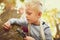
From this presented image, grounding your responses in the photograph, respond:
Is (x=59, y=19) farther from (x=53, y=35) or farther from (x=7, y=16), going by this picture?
(x=7, y=16)

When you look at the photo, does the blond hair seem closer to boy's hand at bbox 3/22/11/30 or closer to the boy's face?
the boy's face

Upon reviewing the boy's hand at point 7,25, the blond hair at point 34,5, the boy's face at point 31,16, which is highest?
the blond hair at point 34,5

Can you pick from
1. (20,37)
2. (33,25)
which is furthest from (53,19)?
(20,37)

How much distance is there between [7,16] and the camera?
1.16 m

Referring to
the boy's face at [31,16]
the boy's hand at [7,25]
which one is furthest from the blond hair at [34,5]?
the boy's hand at [7,25]

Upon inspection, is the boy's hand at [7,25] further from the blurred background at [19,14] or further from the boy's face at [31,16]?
the boy's face at [31,16]

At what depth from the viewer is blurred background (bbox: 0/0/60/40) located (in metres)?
1.14

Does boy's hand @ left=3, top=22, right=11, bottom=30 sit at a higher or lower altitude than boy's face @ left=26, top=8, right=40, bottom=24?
lower

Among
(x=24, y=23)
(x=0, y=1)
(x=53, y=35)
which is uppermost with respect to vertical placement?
(x=0, y=1)

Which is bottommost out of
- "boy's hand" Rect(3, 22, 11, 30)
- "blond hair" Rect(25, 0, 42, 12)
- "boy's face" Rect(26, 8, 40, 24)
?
"boy's hand" Rect(3, 22, 11, 30)

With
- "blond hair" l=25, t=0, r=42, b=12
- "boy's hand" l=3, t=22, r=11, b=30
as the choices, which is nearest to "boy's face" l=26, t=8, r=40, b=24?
"blond hair" l=25, t=0, r=42, b=12

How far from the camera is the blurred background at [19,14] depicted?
1.14m

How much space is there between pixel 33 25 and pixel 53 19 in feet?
0.58

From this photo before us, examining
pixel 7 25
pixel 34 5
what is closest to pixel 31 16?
pixel 34 5
